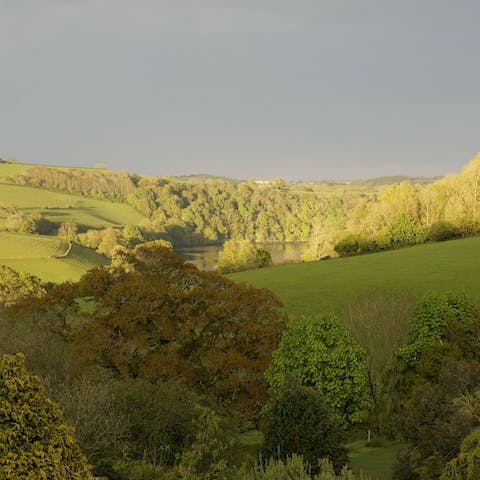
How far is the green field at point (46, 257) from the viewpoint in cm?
13138

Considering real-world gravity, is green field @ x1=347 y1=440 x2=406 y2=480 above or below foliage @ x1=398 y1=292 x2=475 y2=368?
below

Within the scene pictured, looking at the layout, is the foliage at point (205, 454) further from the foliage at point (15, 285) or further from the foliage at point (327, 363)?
the foliage at point (15, 285)

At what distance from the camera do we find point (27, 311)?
37.1 metres

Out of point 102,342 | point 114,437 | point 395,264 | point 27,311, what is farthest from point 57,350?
point 395,264

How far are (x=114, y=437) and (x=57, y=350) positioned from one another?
1300 centimetres

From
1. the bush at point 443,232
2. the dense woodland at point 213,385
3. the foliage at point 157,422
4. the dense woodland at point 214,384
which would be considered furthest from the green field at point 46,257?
the foliage at point 157,422

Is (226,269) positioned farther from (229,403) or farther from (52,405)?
(52,405)

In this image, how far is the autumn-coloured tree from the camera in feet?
102

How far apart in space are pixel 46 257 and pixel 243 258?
65893 millimetres

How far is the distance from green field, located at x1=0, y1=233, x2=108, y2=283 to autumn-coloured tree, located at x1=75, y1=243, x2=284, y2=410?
9554 cm

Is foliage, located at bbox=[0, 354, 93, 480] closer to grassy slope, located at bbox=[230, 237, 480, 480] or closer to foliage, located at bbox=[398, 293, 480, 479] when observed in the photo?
foliage, located at bbox=[398, 293, 480, 479]

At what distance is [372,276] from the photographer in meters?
61.4

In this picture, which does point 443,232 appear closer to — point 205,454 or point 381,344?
point 381,344

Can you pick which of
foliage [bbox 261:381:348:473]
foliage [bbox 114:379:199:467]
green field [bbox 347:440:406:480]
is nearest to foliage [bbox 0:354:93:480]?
foliage [bbox 261:381:348:473]
